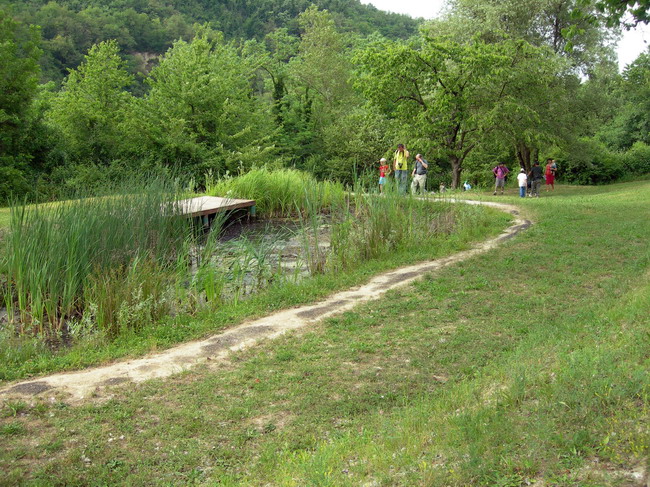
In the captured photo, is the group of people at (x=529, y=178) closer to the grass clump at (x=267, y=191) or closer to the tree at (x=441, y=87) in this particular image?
the tree at (x=441, y=87)

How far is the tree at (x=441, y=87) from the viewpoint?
23469 millimetres

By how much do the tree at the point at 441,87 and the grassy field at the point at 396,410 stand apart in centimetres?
1758

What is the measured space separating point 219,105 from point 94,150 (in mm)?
5501

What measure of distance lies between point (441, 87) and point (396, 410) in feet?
70.2

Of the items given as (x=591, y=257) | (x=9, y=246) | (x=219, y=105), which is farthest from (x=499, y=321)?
(x=219, y=105)

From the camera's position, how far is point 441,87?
24.2 meters

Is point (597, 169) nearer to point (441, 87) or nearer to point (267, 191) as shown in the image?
point (441, 87)

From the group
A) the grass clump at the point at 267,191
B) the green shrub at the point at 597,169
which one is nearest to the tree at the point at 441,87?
the grass clump at the point at 267,191

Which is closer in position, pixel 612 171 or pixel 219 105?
pixel 219 105

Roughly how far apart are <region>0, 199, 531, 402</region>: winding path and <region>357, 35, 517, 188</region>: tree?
16301mm

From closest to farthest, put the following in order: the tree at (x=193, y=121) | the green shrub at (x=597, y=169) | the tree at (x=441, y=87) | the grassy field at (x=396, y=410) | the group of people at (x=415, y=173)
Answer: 1. the grassy field at (x=396, y=410)
2. the group of people at (x=415, y=173)
3. the tree at (x=441, y=87)
4. the tree at (x=193, y=121)
5. the green shrub at (x=597, y=169)

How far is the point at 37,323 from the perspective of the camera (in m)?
6.67

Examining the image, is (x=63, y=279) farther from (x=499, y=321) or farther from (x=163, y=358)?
(x=499, y=321)

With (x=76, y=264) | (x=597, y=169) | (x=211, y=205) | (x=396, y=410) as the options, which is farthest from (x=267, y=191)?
(x=597, y=169)
